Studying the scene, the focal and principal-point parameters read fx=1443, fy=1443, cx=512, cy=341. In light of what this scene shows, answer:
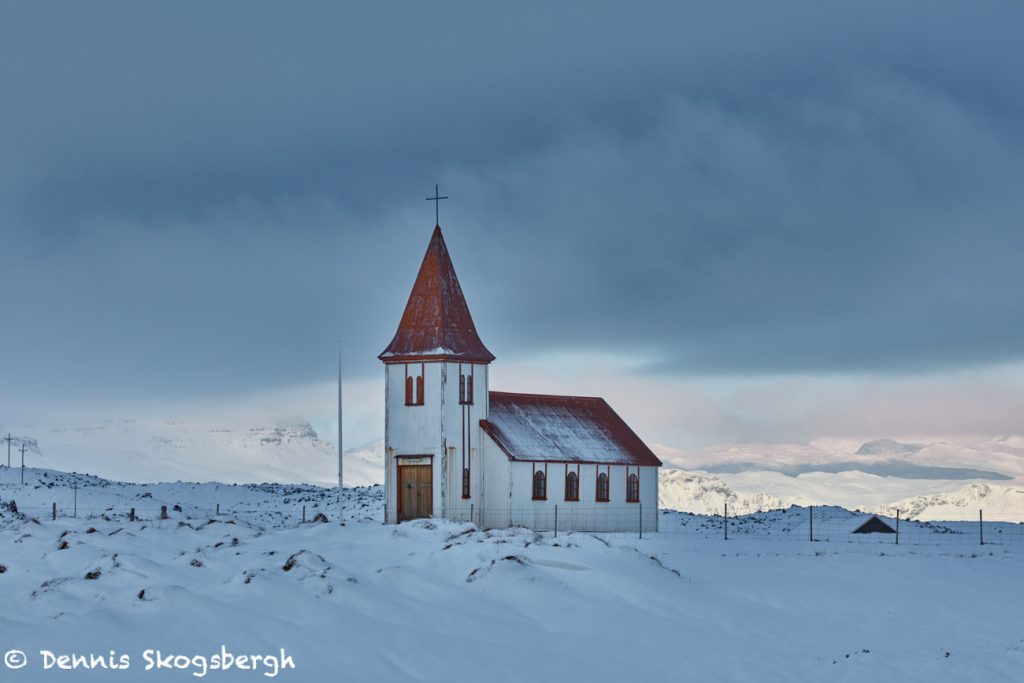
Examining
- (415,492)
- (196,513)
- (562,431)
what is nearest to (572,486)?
(562,431)

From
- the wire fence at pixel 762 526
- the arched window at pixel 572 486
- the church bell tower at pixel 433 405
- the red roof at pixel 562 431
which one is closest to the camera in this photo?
the wire fence at pixel 762 526

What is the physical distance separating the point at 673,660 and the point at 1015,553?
2267 cm

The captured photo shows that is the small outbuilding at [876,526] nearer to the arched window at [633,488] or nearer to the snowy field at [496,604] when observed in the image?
the snowy field at [496,604]

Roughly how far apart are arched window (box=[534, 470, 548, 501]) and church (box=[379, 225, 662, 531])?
4cm

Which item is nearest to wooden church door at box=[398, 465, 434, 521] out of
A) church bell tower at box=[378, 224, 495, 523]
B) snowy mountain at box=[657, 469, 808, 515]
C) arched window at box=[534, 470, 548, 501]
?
church bell tower at box=[378, 224, 495, 523]

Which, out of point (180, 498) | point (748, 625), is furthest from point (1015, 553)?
point (180, 498)

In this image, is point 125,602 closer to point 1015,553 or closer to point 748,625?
point 748,625

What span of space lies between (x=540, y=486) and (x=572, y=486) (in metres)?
1.83

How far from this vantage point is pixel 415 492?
5800 centimetres

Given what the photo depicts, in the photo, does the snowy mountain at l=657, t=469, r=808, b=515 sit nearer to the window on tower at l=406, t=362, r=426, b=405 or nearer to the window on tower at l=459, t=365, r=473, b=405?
the window on tower at l=459, t=365, r=473, b=405

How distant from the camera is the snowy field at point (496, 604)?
2680 cm

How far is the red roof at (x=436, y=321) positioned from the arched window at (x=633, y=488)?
858 cm

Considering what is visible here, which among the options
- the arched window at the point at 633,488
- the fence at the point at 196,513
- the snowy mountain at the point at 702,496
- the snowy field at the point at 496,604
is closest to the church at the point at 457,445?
the arched window at the point at 633,488

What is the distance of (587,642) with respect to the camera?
1172 inches
